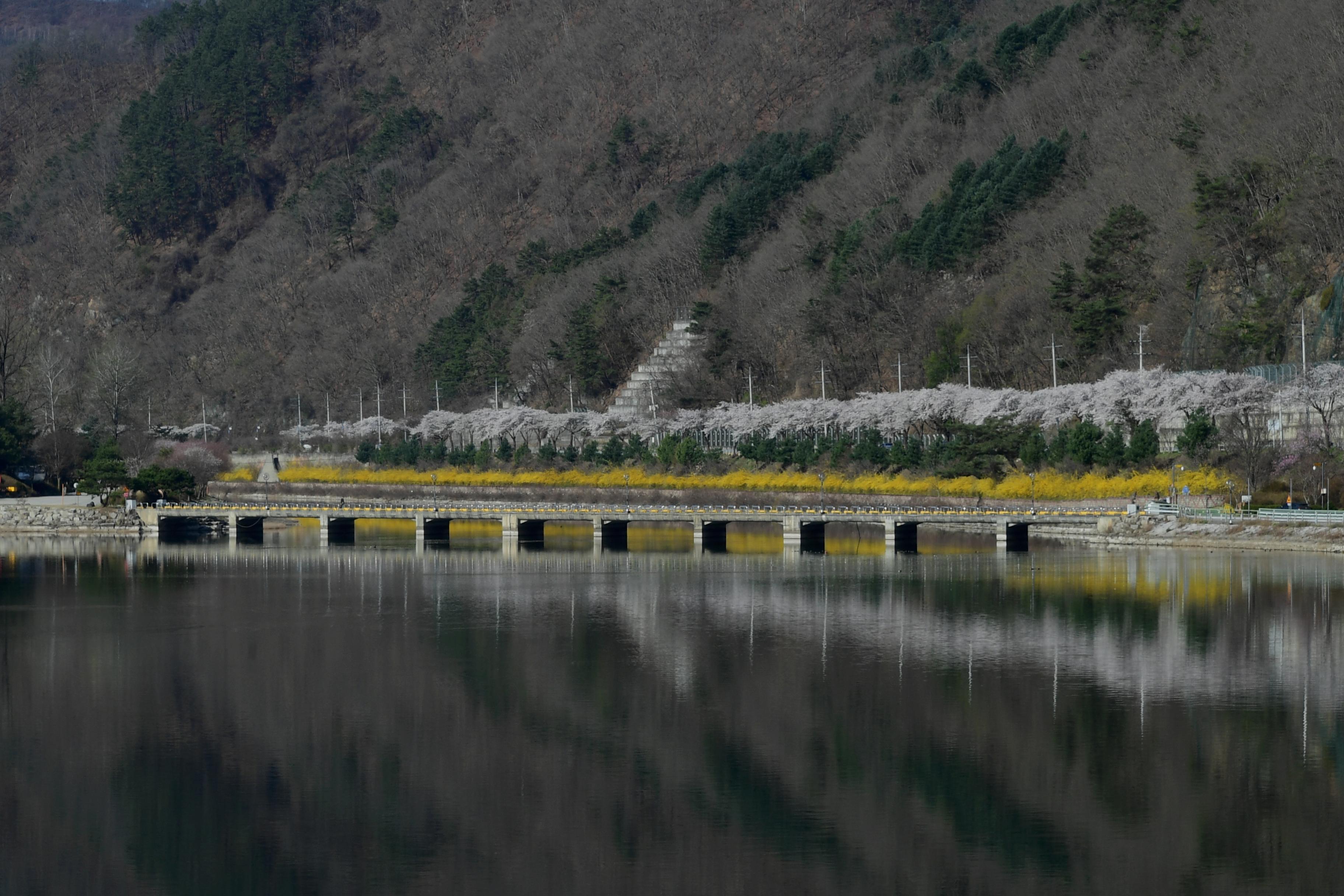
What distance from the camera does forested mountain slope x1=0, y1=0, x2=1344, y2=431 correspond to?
73562 millimetres

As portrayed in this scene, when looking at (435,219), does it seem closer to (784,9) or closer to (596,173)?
(596,173)

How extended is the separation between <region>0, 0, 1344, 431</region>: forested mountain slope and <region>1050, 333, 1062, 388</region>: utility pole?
1.62 ft

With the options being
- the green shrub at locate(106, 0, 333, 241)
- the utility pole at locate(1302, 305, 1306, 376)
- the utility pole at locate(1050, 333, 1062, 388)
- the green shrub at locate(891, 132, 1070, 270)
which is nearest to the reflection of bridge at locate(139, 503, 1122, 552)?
the utility pole at locate(1050, 333, 1062, 388)

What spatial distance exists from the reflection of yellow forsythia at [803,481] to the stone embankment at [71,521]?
21537 mm

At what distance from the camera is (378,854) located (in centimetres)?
2386

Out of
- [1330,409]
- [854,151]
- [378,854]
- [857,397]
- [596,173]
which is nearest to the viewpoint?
[378,854]

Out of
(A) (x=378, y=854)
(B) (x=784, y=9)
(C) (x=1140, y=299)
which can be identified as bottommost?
(A) (x=378, y=854)

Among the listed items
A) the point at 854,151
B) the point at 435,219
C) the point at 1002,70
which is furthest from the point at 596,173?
the point at 1002,70

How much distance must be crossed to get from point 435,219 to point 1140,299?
9063cm

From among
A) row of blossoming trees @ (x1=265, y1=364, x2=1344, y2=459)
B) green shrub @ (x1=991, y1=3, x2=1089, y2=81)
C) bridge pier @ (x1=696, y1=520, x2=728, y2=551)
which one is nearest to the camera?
row of blossoming trees @ (x1=265, y1=364, x2=1344, y2=459)

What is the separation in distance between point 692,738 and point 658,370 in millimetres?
75243

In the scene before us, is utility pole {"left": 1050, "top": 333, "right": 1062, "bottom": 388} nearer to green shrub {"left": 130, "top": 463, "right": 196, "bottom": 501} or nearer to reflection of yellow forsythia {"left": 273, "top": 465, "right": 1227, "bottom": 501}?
reflection of yellow forsythia {"left": 273, "top": 465, "right": 1227, "bottom": 501}

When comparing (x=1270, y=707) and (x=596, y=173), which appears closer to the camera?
(x=1270, y=707)

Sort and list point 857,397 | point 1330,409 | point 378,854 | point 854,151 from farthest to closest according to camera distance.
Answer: point 854,151 < point 857,397 < point 1330,409 < point 378,854
